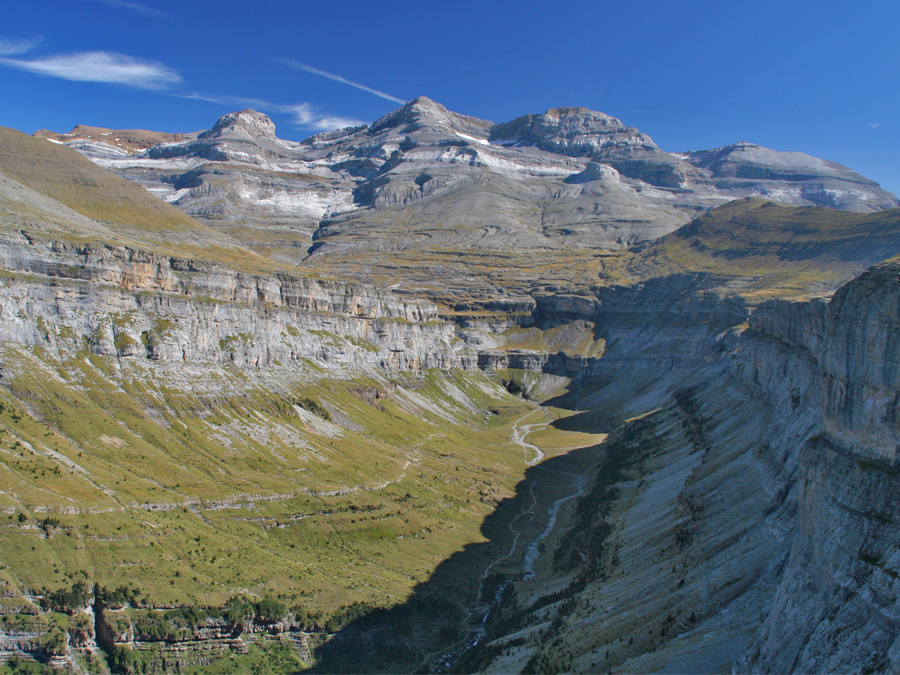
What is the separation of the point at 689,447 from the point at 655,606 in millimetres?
68420

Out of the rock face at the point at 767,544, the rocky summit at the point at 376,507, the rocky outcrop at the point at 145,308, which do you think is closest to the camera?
the rock face at the point at 767,544

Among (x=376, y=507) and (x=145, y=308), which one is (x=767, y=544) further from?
(x=145, y=308)

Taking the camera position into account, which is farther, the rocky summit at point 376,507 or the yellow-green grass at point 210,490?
the yellow-green grass at point 210,490

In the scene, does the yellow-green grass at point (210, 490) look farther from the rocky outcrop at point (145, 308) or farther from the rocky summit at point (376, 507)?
the rocky outcrop at point (145, 308)

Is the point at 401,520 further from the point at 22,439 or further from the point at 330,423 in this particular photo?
the point at 22,439

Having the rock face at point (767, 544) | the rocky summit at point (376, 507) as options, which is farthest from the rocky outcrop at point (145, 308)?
the rock face at point (767, 544)

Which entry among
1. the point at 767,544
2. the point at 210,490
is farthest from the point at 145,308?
the point at 767,544

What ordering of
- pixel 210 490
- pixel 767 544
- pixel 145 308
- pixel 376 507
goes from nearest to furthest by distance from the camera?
pixel 767 544 → pixel 210 490 → pixel 376 507 → pixel 145 308

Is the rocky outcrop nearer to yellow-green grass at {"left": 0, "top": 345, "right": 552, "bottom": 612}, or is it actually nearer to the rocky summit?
the rocky summit

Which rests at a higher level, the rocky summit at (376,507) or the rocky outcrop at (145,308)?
the rocky outcrop at (145,308)

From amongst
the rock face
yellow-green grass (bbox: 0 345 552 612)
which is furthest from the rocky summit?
yellow-green grass (bbox: 0 345 552 612)

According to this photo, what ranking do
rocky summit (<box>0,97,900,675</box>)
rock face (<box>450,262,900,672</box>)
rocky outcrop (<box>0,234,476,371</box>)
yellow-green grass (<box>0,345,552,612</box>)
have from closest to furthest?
rock face (<box>450,262,900,672</box>), rocky summit (<box>0,97,900,675</box>), yellow-green grass (<box>0,345,552,612</box>), rocky outcrop (<box>0,234,476,371</box>)

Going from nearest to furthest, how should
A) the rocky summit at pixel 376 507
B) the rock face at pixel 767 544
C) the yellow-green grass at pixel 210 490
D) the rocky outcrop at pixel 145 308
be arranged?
the rock face at pixel 767 544
the rocky summit at pixel 376 507
the yellow-green grass at pixel 210 490
the rocky outcrop at pixel 145 308

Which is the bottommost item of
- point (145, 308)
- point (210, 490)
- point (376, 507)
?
point (376, 507)
